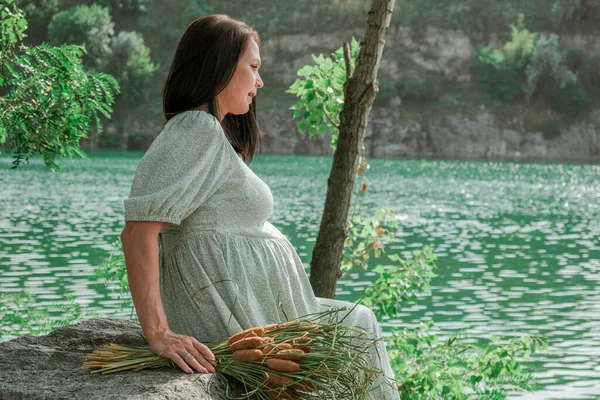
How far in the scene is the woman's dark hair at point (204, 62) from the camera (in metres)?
2.91

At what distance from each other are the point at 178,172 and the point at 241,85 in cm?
47

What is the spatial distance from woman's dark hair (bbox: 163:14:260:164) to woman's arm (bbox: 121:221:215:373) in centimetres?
47

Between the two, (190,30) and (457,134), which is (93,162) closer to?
(457,134)

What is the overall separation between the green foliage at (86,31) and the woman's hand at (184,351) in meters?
78.0

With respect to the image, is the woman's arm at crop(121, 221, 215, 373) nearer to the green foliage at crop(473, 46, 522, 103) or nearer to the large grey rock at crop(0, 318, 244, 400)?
the large grey rock at crop(0, 318, 244, 400)

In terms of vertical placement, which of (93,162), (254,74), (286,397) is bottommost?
(93,162)

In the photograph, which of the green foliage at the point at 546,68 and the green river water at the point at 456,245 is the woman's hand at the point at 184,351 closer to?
the green river water at the point at 456,245

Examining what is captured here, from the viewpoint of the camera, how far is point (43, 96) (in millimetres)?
4875

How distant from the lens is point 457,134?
79688 millimetres

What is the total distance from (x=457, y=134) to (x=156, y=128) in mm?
A: 25276

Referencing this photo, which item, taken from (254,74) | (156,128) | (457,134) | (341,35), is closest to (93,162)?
(156,128)

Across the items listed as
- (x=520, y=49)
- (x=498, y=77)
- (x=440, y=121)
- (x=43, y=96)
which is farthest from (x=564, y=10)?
(x=43, y=96)

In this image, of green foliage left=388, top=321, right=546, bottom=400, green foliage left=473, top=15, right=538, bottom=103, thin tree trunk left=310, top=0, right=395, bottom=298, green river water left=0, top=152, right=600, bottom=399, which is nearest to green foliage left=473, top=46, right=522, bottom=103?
green foliage left=473, top=15, right=538, bottom=103

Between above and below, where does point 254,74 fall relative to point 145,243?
above
